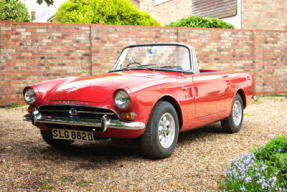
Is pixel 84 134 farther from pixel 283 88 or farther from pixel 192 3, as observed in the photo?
pixel 192 3

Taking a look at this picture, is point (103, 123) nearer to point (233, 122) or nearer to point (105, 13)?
point (233, 122)

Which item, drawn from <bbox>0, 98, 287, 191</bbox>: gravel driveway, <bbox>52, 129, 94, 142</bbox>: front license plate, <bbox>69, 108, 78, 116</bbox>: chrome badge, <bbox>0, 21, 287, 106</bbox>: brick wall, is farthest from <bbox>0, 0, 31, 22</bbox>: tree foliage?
<bbox>69, 108, 78, 116</bbox>: chrome badge

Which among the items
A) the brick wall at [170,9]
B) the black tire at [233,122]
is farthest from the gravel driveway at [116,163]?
the brick wall at [170,9]

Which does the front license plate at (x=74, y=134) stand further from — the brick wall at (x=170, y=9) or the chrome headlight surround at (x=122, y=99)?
the brick wall at (x=170, y=9)

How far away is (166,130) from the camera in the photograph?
3598 mm

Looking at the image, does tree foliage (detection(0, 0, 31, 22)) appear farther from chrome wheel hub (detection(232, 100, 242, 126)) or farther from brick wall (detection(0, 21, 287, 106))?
chrome wheel hub (detection(232, 100, 242, 126))

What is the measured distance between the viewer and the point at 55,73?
8156 mm

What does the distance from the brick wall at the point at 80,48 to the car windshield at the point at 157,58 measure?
12.7 feet

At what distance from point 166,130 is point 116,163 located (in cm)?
68

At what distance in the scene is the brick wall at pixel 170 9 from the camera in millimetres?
17422

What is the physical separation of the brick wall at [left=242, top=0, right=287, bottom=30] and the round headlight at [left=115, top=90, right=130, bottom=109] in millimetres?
11990

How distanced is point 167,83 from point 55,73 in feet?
17.2

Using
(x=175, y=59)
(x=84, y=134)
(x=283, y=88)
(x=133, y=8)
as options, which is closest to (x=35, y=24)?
(x=133, y=8)

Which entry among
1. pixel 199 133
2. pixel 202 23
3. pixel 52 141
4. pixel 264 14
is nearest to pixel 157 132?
pixel 52 141
